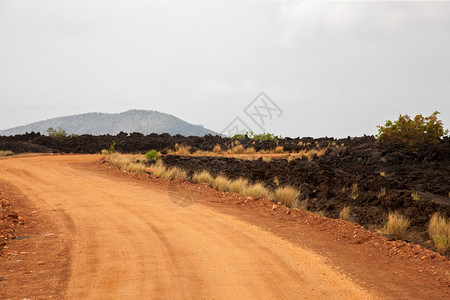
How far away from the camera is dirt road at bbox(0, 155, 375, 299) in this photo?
6.54 meters

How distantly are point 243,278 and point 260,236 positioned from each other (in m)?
3.25

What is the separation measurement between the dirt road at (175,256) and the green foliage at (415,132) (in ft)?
81.9

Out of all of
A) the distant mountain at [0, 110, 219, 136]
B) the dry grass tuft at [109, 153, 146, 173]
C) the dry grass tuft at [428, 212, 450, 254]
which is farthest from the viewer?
the distant mountain at [0, 110, 219, 136]

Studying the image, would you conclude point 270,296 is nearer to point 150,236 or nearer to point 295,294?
point 295,294

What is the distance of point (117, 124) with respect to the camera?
180 m

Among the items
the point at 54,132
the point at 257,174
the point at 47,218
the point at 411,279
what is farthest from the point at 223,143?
the point at 411,279

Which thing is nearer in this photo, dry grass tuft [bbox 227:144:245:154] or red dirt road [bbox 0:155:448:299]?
red dirt road [bbox 0:155:448:299]

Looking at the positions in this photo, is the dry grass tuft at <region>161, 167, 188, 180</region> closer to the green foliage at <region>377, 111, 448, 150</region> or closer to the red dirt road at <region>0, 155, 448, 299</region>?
the red dirt road at <region>0, 155, 448, 299</region>

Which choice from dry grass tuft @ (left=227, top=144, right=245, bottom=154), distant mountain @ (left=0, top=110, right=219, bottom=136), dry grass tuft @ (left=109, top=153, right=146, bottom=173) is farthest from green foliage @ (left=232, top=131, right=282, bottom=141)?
distant mountain @ (left=0, top=110, right=219, bottom=136)

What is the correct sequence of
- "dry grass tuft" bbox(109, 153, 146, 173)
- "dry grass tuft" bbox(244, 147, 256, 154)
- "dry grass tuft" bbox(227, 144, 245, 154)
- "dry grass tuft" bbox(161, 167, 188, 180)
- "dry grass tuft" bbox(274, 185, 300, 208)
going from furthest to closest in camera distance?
"dry grass tuft" bbox(227, 144, 245, 154) < "dry grass tuft" bbox(244, 147, 256, 154) < "dry grass tuft" bbox(109, 153, 146, 173) < "dry grass tuft" bbox(161, 167, 188, 180) < "dry grass tuft" bbox(274, 185, 300, 208)

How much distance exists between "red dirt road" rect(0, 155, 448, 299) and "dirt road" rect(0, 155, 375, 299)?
0.02 m

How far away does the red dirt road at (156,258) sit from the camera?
21.5 ft

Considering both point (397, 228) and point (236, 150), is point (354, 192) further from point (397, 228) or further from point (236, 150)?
point (236, 150)

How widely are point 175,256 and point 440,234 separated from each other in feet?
21.7
